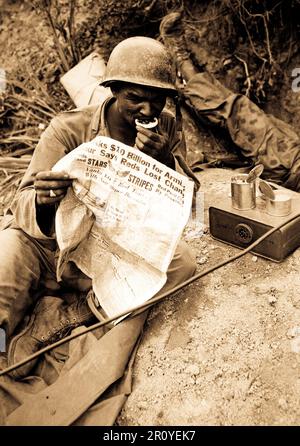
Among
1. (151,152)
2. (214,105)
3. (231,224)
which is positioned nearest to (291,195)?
(231,224)

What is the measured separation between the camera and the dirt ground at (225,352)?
1.41m

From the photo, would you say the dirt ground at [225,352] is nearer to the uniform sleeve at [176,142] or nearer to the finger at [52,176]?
the uniform sleeve at [176,142]

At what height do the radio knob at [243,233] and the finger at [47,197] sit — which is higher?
the finger at [47,197]

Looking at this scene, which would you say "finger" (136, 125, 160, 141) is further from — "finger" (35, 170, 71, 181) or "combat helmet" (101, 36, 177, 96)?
"finger" (35, 170, 71, 181)

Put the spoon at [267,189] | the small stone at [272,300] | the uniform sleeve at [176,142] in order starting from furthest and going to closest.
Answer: the uniform sleeve at [176,142] → the spoon at [267,189] → the small stone at [272,300]

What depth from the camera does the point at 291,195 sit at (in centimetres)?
190

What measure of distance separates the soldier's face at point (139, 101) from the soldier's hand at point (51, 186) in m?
0.35

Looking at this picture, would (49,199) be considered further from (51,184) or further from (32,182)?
(32,182)

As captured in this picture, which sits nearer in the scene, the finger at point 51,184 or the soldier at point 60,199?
the finger at point 51,184

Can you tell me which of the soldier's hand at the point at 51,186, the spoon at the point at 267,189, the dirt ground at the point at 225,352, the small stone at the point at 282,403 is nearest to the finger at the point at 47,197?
the soldier's hand at the point at 51,186

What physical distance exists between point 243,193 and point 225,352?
26.1 inches

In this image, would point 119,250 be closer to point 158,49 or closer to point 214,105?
point 158,49

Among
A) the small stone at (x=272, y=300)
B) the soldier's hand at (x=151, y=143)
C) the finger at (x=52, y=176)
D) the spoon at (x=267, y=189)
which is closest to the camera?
the finger at (x=52, y=176)
